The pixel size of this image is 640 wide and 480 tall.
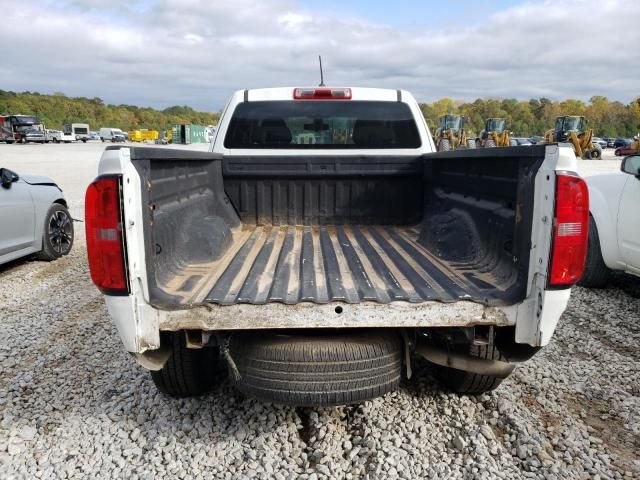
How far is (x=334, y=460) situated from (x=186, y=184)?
1934 millimetres

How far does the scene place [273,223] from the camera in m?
4.67

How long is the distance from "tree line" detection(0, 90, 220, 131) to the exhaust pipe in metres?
94.8

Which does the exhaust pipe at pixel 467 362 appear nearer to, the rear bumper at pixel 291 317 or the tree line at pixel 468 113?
the rear bumper at pixel 291 317

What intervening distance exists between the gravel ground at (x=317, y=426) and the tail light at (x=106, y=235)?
41.6 inches

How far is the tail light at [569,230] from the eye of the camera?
2.24 metres

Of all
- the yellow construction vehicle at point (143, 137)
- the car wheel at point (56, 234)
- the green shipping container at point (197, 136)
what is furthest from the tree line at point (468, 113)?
the car wheel at point (56, 234)

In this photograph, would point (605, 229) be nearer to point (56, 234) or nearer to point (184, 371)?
point (184, 371)

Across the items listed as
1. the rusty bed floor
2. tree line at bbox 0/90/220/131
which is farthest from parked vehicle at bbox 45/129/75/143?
the rusty bed floor

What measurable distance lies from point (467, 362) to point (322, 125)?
283 cm

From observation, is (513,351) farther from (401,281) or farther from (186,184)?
(186,184)

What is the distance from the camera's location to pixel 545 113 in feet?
376

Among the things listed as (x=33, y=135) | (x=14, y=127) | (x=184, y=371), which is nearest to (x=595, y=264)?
(x=184, y=371)

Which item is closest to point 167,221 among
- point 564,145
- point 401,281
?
point 401,281

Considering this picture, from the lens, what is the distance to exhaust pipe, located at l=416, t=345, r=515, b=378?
2686 millimetres
